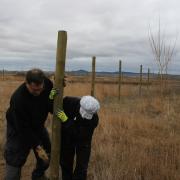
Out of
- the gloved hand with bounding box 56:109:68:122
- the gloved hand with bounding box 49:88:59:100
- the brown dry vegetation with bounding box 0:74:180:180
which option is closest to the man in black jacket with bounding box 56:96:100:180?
the gloved hand with bounding box 56:109:68:122

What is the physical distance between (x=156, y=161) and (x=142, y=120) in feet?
11.2

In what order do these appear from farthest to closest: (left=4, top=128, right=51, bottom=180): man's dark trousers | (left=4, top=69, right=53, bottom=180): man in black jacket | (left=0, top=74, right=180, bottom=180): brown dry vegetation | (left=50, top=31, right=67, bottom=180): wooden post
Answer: (left=0, top=74, right=180, bottom=180): brown dry vegetation → (left=4, top=128, right=51, bottom=180): man's dark trousers → (left=4, top=69, right=53, bottom=180): man in black jacket → (left=50, top=31, right=67, bottom=180): wooden post

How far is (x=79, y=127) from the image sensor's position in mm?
4336

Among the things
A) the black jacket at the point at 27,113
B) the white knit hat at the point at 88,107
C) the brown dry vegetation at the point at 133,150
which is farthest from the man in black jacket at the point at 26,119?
the brown dry vegetation at the point at 133,150

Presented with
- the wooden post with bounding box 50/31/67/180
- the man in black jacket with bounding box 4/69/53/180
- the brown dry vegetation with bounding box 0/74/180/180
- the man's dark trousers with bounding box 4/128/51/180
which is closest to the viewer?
the wooden post with bounding box 50/31/67/180

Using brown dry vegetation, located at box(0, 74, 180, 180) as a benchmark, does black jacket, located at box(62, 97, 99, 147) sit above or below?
above

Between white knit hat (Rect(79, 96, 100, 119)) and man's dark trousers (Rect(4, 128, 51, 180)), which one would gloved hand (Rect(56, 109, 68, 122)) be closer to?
white knit hat (Rect(79, 96, 100, 119))

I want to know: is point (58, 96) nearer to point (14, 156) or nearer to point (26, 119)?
point (26, 119)

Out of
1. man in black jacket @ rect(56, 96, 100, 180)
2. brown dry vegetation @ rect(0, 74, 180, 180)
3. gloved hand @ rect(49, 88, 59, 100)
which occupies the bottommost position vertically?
brown dry vegetation @ rect(0, 74, 180, 180)

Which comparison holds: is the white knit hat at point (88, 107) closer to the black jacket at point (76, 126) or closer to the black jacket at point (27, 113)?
the black jacket at point (76, 126)

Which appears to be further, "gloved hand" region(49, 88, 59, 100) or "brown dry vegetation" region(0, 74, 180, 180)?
"brown dry vegetation" region(0, 74, 180, 180)

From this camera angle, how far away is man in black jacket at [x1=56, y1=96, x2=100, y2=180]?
4.20 metres

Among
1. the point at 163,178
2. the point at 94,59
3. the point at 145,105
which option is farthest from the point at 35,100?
the point at 145,105

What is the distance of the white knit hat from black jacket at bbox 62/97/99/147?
9cm
